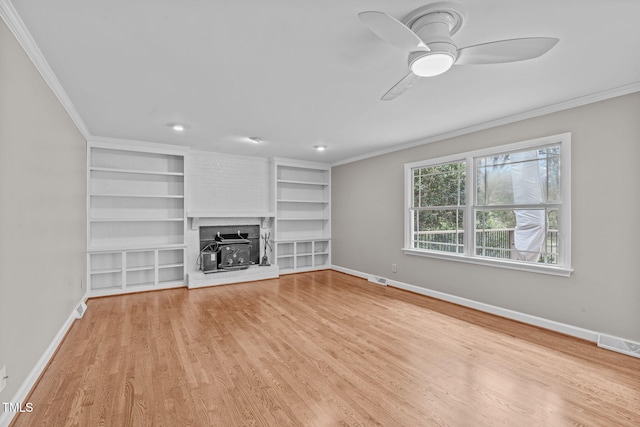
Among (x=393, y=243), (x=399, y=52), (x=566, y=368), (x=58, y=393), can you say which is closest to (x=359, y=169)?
(x=393, y=243)

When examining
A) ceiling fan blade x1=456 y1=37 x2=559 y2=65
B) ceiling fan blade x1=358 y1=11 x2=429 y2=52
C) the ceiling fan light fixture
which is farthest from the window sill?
ceiling fan blade x1=358 y1=11 x2=429 y2=52

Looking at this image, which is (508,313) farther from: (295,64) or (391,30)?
(295,64)

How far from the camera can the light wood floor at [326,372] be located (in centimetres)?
188

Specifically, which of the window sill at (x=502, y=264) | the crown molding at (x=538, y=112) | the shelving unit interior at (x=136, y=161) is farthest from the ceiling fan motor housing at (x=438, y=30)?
the shelving unit interior at (x=136, y=161)

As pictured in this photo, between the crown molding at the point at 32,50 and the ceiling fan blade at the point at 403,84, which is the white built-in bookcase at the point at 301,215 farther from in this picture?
the ceiling fan blade at the point at 403,84

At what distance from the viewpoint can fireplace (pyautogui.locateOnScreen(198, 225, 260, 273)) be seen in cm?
542

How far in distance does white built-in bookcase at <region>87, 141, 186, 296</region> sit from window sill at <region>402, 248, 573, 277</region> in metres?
4.09

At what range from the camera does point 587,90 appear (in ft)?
9.31

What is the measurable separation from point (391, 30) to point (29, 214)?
8.68ft

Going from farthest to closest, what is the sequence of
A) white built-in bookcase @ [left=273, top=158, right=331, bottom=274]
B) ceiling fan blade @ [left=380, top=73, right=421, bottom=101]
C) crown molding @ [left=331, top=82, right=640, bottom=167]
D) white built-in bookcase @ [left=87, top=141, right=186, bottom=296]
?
white built-in bookcase @ [left=273, top=158, right=331, bottom=274]
white built-in bookcase @ [left=87, top=141, right=186, bottom=296]
crown molding @ [left=331, top=82, right=640, bottom=167]
ceiling fan blade @ [left=380, top=73, right=421, bottom=101]

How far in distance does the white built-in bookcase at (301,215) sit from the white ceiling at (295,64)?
8.32ft

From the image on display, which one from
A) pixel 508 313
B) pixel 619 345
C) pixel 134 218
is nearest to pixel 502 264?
pixel 508 313

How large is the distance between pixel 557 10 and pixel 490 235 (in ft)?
9.23

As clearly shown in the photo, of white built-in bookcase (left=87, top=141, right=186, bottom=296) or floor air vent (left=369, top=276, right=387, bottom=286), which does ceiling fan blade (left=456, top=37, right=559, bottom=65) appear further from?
white built-in bookcase (left=87, top=141, right=186, bottom=296)
